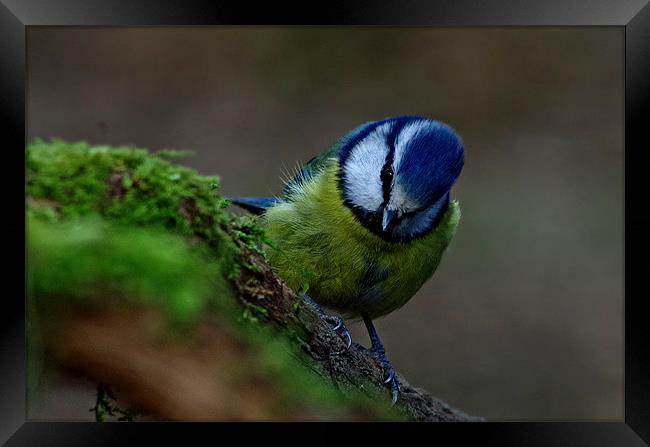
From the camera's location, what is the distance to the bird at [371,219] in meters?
1.61

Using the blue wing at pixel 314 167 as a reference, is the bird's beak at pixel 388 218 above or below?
below

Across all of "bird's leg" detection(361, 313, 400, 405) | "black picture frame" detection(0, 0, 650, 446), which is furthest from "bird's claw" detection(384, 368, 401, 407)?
"black picture frame" detection(0, 0, 650, 446)

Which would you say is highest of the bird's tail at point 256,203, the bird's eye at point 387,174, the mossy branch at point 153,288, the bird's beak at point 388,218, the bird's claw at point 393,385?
the bird's tail at point 256,203

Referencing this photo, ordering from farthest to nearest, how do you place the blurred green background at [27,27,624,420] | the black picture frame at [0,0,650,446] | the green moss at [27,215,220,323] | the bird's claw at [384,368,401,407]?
the blurred green background at [27,27,624,420] < the bird's claw at [384,368,401,407] < the black picture frame at [0,0,650,446] < the green moss at [27,215,220,323]

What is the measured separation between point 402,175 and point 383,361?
0.52 m

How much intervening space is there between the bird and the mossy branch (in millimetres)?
415

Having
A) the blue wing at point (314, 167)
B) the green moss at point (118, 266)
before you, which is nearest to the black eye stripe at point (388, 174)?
the blue wing at point (314, 167)

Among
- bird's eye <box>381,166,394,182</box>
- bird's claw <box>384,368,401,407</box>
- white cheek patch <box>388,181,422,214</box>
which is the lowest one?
bird's claw <box>384,368,401,407</box>

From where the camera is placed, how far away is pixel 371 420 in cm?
142

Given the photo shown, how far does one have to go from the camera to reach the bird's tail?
6.21ft

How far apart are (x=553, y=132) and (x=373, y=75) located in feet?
3.01

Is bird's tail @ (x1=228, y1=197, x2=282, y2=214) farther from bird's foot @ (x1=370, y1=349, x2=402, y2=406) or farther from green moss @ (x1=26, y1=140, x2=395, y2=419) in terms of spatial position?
green moss @ (x1=26, y1=140, x2=395, y2=419)

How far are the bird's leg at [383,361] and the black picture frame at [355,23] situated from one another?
6.1 inches

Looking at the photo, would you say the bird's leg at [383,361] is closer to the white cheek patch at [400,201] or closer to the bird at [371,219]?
the bird at [371,219]
